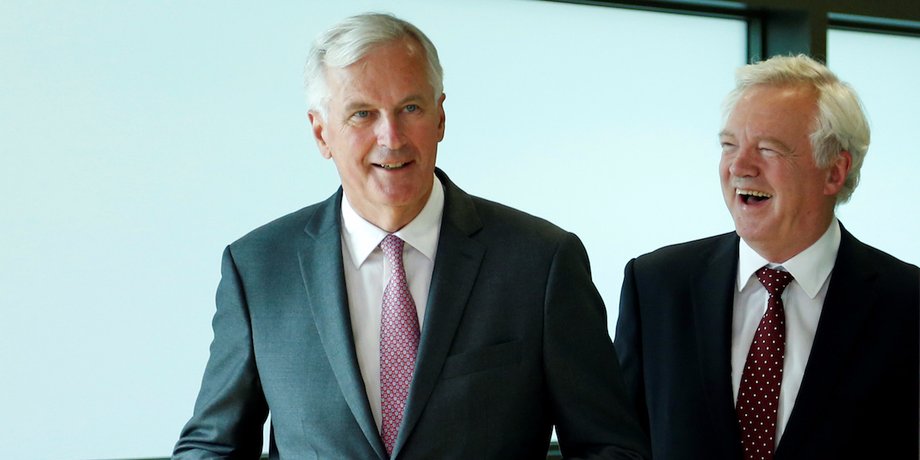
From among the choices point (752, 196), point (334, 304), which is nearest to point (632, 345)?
point (752, 196)

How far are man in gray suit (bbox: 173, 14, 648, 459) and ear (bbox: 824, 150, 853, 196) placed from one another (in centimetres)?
71

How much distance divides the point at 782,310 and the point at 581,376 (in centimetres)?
59

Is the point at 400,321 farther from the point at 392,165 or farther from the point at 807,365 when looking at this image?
the point at 807,365

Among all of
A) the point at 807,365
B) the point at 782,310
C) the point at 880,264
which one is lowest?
the point at 807,365

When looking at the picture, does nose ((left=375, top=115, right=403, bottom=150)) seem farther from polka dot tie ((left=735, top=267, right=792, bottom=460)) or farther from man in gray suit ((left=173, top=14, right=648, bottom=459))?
polka dot tie ((left=735, top=267, right=792, bottom=460))

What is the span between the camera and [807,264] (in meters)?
2.32

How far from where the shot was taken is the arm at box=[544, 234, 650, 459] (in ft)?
6.26

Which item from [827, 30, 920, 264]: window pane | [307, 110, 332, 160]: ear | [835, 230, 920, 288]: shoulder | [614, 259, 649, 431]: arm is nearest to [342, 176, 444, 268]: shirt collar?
[307, 110, 332, 160]: ear

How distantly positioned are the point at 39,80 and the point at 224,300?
118 cm

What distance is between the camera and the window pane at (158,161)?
289 cm

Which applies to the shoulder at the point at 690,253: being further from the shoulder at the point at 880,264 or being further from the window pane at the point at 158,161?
the window pane at the point at 158,161

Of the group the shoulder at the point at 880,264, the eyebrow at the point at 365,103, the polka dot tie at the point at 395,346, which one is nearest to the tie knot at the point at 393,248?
the polka dot tie at the point at 395,346

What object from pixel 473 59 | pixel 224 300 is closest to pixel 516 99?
pixel 473 59

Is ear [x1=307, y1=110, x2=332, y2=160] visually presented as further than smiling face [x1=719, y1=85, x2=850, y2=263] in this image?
No
